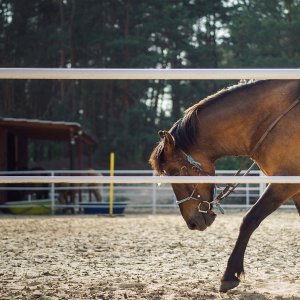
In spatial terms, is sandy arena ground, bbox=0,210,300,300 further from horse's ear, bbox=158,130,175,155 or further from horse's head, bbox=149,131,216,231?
horse's ear, bbox=158,130,175,155

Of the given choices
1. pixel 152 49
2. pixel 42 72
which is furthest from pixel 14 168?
pixel 42 72

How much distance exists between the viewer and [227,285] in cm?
381

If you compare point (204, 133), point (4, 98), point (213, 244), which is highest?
point (4, 98)

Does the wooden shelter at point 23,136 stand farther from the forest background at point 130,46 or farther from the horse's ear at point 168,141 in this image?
the horse's ear at point 168,141

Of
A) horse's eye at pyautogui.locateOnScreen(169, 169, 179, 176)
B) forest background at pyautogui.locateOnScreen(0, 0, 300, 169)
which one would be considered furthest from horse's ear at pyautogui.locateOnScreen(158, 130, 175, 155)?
forest background at pyautogui.locateOnScreen(0, 0, 300, 169)

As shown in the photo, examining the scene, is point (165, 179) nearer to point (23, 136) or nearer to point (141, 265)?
point (141, 265)

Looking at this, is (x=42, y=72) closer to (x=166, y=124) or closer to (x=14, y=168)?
(x=14, y=168)

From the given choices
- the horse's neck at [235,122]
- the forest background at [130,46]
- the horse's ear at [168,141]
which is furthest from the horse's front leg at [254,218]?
the forest background at [130,46]

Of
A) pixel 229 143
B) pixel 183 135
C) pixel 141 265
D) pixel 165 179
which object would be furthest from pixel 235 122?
pixel 141 265

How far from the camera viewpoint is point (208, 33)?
1235 inches

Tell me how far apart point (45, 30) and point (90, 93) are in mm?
5273

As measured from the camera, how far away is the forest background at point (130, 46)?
27906 mm

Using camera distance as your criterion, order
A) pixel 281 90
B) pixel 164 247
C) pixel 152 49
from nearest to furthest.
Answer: pixel 281 90 → pixel 164 247 → pixel 152 49

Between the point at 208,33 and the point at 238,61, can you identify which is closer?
the point at 238,61
